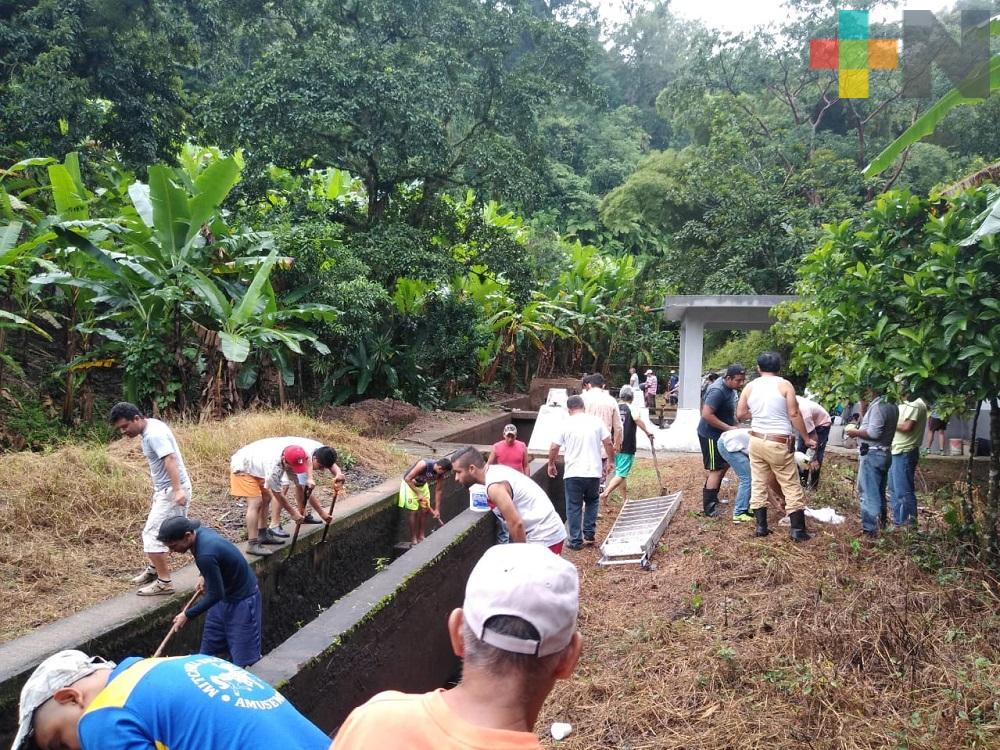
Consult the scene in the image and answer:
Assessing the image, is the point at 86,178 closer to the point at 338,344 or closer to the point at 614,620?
the point at 338,344

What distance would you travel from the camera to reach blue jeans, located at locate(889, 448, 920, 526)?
6891 mm

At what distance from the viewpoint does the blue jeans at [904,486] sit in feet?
22.6

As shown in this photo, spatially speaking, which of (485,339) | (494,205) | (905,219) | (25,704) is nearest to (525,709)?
(25,704)

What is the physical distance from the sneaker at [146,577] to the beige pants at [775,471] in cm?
492

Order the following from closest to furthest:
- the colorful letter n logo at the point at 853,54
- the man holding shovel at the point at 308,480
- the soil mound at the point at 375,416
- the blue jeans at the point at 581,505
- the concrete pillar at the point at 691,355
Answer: the man holding shovel at the point at 308,480 < the blue jeans at the point at 581,505 < the soil mound at the point at 375,416 < the concrete pillar at the point at 691,355 < the colorful letter n logo at the point at 853,54

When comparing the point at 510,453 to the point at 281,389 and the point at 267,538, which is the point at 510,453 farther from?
the point at 281,389

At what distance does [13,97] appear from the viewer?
12047 mm

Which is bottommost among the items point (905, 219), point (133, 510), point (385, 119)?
point (133, 510)

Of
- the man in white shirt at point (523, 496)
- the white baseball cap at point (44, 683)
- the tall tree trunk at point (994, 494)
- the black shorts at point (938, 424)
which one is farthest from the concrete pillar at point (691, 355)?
the white baseball cap at point (44, 683)

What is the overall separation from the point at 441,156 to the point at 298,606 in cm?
877

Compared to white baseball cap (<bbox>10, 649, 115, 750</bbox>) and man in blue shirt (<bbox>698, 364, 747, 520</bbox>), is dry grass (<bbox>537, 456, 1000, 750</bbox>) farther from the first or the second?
white baseball cap (<bbox>10, 649, 115, 750</bbox>)

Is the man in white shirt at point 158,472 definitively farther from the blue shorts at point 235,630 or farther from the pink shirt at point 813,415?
the pink shirt at point 813,415

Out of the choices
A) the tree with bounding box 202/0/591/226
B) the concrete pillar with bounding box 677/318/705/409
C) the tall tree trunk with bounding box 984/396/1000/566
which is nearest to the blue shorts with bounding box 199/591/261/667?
the tall tree trunk with bounding box 984/396/1000/566

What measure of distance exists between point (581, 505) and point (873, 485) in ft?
8.47
